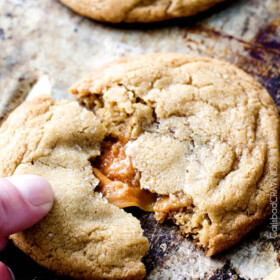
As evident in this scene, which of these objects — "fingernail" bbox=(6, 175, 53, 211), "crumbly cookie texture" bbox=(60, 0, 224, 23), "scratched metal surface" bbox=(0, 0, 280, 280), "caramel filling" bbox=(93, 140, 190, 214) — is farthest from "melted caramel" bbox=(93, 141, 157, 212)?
"crumbly cookie texture" bbox=(60, 0, 224, 23)

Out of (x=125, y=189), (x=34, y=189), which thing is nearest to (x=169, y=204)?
(x=125, y=189)

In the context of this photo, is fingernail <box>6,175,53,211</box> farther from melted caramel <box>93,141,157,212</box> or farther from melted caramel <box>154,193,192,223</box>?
melted caramel <box>154,193,192,223</box>

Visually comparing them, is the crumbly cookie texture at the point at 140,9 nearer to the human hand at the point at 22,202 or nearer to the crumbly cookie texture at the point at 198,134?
the crumbly cookie texture at the point at 198,134

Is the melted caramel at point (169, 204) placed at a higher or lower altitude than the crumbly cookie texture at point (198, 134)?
lower

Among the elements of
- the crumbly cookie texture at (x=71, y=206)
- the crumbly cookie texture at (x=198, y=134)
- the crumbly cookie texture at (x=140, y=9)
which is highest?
the crumbly cookie texture at (x=140, y=9)

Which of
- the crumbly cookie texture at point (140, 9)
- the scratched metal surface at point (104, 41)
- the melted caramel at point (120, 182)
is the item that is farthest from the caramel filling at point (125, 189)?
the crumbly cookie texture at point (140, 9)

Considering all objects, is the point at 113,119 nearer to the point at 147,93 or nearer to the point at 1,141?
the point at 147,93

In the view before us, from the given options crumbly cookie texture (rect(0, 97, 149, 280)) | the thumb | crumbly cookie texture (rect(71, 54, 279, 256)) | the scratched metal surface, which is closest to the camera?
the thumb
